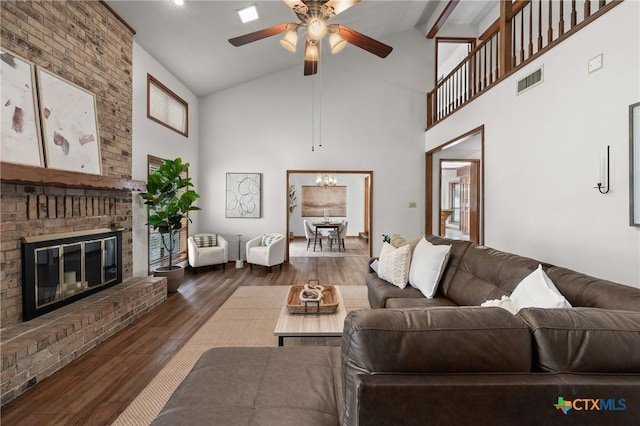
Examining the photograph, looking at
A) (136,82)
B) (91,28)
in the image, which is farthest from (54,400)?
(136,82)

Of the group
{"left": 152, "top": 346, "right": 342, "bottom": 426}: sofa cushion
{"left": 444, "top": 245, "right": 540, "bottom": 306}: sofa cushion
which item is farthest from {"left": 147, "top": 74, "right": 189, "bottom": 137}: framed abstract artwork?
{"left": 444, "top": 245, "right": 540, "bottom": 306}: sofa cushion

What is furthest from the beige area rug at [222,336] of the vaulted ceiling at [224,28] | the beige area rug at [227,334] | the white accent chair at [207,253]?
the vaulted ceiling at [224,28]

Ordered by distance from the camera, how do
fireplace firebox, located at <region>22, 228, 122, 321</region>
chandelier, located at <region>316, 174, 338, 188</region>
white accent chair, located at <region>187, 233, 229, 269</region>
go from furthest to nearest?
chandelier, located at <region>316, 174, 338, 188</region> → white accent chair, located at <region>187, 233, 229, 269</region> → fireplace firebox, located at <region>22, 228, 122, 321</region>

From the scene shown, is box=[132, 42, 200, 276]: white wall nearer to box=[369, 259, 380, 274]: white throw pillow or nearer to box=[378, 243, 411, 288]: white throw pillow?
box=[369, 259, 380, 274]: white throw pillow

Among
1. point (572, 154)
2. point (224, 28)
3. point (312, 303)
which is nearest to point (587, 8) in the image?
point (572, 154)

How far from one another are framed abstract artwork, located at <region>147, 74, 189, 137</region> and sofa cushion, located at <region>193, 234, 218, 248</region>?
1937 mm

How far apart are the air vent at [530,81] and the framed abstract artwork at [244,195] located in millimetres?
4678

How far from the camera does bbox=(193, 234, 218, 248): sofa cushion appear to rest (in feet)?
19.0

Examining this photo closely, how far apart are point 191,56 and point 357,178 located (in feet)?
23.2

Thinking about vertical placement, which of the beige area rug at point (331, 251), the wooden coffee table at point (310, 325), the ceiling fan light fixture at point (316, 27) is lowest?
the beige area rug at point (331, 251)

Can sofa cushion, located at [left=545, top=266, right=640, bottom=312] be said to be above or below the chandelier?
below

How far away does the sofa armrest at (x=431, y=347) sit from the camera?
35.2 inches

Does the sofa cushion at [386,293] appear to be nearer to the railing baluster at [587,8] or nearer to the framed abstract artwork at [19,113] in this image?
the railing baluster at [587,8]

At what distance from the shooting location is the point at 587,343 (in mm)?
903
